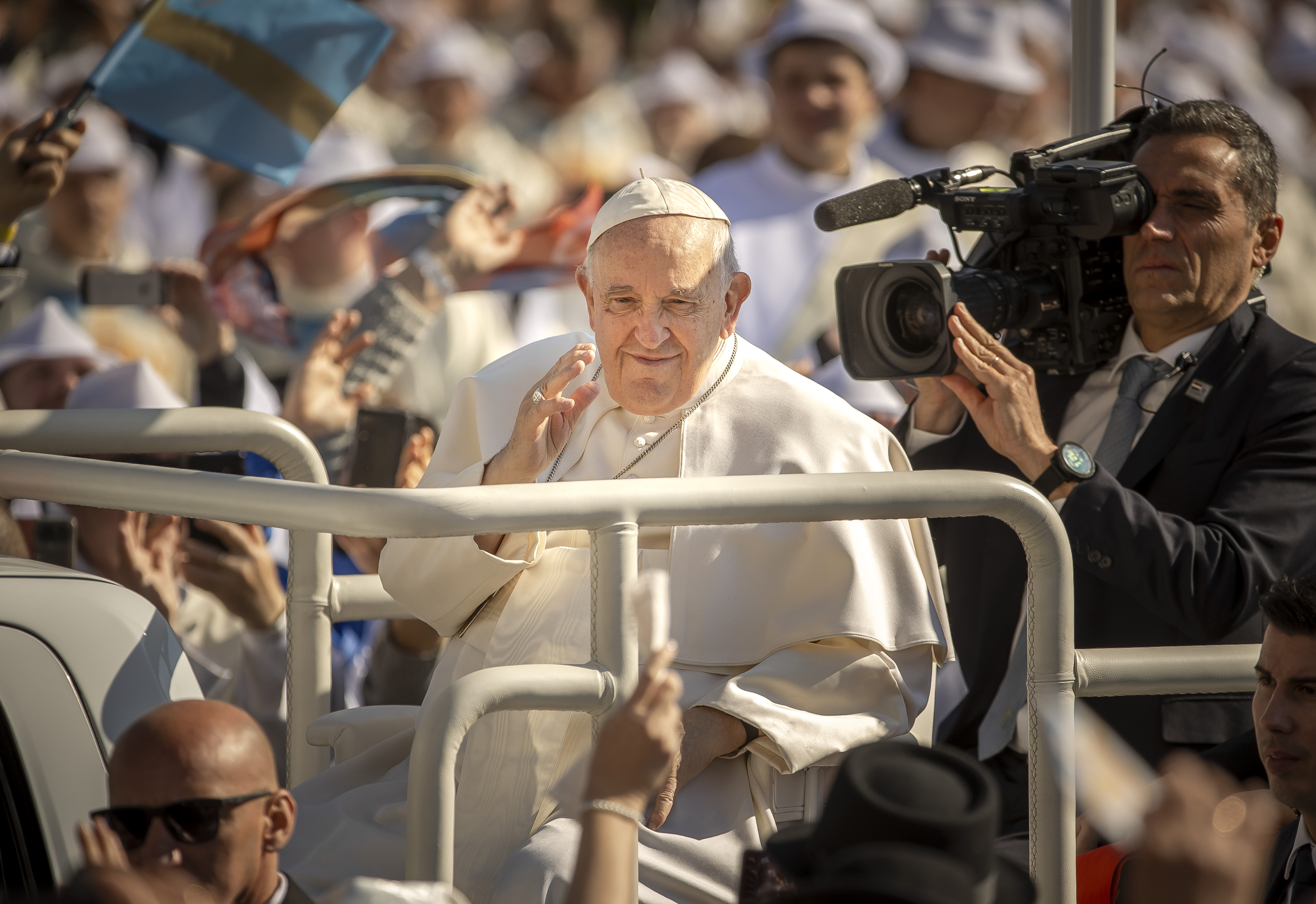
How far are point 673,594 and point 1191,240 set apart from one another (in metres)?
1.31

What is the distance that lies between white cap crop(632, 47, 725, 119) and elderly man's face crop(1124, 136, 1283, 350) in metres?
8.25

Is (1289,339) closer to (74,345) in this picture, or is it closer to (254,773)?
(254,773)

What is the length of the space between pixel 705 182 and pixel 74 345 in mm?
3058

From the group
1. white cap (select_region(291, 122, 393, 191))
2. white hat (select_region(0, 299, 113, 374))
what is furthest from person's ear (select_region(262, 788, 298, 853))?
white cap (select_region(291, 122, 393, 191))

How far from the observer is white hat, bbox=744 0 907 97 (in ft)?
22.0

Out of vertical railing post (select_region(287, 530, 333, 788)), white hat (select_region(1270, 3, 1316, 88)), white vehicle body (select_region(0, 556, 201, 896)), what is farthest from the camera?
white hat (select_region(1270, 3, 1316, 88))

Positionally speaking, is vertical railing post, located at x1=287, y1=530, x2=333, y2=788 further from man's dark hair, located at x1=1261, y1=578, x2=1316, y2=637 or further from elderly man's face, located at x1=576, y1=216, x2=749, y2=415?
man's dark hair, located at x1=1261, y1=578, x2=1316, y2=637

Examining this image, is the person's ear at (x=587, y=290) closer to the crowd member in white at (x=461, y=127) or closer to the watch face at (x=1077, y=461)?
the watch face at (x=1077, y=461)

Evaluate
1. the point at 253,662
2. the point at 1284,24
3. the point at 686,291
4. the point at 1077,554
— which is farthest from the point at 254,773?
the point at 1284,24

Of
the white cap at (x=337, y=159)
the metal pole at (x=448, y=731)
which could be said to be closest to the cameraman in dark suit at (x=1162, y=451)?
the metal pole at (x=448, y=731)

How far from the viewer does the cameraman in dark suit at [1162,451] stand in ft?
10.0

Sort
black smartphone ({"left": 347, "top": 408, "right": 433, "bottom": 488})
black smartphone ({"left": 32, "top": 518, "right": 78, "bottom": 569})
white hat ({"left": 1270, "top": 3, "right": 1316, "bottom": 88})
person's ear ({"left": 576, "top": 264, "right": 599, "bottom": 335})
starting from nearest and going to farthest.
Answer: person's ear ({"left": 576, "top": 264, "right": 599, "bottom": 335}), black smartphone ({"left": 32, "top": 518, "right": 78, "bottom": 569}), black smartphone ({"left": 347, "top": 408, "right": 433, "bottom": 488}), white hat ({"left": 1270, "top": 3, "right": 1316, "bottom": 88})

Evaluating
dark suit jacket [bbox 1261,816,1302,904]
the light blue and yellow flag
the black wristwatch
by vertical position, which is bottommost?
dark suit jacket [bbox 1261,816,1302,904]

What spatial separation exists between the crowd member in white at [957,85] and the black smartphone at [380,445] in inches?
159
